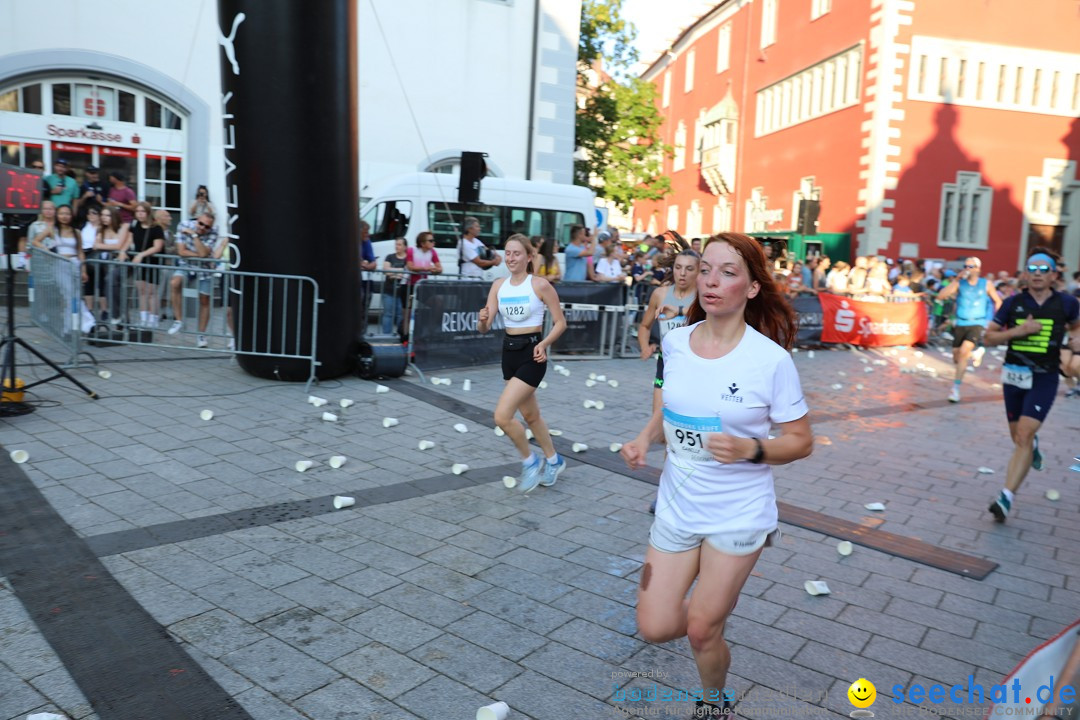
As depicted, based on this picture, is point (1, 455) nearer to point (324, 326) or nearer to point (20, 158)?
point (324, 326)

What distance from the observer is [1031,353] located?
599 cm

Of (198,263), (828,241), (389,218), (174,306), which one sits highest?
(828,241)

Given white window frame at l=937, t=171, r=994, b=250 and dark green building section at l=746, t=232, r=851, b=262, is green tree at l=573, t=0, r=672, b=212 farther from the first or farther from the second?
white window frame at l=937, t=171, r=994, b=250

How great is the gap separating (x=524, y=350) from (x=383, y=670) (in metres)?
3.02

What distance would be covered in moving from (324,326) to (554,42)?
13600 millimetres

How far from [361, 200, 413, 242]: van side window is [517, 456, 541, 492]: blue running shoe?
33.4 ft

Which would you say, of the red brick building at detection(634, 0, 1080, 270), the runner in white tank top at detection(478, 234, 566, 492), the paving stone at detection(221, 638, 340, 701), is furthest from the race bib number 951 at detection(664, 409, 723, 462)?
the red brick building at detection(634, 0, 1080, 270)

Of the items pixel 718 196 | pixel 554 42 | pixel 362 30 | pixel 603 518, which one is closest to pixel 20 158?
pixel 362 30

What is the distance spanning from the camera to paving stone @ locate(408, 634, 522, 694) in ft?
10.8

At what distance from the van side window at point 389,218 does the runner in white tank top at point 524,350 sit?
963 centimetres

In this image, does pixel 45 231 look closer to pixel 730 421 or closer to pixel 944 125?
pixel 730 421

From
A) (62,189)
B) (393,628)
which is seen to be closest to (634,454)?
(393,628)

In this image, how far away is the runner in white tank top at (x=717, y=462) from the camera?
109 inches

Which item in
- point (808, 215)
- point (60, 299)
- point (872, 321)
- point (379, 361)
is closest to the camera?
point (60, 299)
